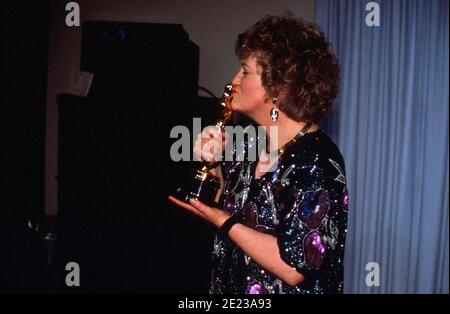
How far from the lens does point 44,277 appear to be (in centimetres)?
238

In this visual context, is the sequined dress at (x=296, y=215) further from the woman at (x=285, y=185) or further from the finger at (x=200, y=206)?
the finger at (x=200, y=206)

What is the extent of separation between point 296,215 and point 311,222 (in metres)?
0.04

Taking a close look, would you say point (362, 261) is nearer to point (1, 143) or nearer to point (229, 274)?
point (229, 274)

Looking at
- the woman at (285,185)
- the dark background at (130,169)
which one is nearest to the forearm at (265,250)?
the woman at (285,185)

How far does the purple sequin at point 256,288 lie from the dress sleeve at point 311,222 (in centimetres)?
17

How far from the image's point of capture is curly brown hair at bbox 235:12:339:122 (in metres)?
1.01

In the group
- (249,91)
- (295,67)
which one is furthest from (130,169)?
(295,67)

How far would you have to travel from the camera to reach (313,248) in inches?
33.5

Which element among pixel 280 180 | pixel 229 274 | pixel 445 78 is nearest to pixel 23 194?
pixel 229 274

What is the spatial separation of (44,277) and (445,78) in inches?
103

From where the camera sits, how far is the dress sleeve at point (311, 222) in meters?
0.85

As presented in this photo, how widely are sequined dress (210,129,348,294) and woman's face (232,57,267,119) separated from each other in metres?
0.15

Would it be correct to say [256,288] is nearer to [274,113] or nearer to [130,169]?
[274,113]

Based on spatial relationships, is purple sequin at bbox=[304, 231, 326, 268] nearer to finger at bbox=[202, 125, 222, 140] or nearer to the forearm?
the forearm
